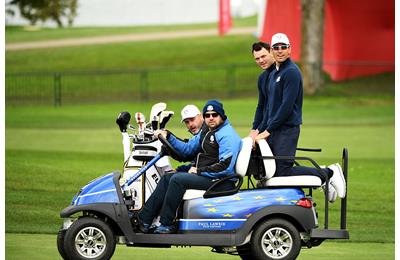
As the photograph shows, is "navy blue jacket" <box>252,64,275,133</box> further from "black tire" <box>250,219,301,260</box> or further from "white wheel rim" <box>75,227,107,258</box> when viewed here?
"white wheel rim" <box>75,227,107,258</box>

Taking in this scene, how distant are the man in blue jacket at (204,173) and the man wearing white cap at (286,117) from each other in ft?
1.18

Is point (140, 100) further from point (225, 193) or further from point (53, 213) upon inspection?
point (225, 193)

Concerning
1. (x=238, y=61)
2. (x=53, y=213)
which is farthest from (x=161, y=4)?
(x=53, y=213)

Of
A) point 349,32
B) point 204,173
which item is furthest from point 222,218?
point 349,32

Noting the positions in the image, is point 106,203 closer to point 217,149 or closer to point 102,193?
point 102,193

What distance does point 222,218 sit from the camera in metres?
10.1

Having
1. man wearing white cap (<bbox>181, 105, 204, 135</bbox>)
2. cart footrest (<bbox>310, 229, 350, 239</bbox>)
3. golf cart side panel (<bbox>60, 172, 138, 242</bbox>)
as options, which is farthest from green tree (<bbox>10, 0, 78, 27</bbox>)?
cart footrest (<bbox>310, 229, 350, 239</bbox>)

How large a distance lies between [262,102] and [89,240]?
1.92 metres

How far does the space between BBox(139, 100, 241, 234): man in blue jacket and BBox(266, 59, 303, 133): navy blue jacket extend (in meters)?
0.41

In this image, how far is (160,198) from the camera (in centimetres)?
1010

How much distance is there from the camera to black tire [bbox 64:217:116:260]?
1006 centimetres

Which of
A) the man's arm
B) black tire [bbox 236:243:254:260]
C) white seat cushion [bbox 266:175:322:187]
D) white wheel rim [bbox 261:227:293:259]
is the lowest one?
black tire [bbox 236:243:254:260]

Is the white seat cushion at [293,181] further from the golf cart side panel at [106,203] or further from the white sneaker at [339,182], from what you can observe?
the golf cart side panel at [106,203]

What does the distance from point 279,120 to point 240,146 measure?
0.41 metres
